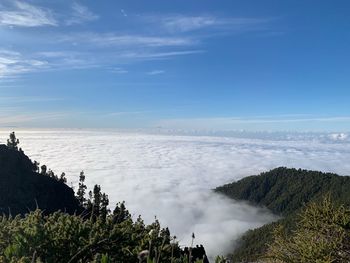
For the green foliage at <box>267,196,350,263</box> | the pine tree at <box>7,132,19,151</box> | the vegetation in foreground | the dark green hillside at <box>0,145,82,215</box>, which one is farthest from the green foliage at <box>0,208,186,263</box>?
the pine tree at <box>7,132,19,151</box>

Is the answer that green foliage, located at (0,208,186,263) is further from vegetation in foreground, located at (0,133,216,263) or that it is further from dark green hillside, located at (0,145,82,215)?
dark green hillside, located at (0,145,82,215)

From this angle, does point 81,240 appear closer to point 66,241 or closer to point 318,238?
point 66,241

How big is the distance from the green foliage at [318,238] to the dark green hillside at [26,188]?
11983cm

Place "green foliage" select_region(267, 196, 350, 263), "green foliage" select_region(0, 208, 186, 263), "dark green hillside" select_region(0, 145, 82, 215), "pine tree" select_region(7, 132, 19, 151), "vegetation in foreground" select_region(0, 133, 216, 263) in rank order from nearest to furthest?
"vegetation in foreground" select_region(0, 133, 216, 263)
"green foliage" select_region(0, 208, 186, 263)
"green foliage" select_region(267, 196, 350, 263)
"dark green hillside" select_region(0, 145, 82, 215)
"pine tree" select_region(7, 132, 19, 151)

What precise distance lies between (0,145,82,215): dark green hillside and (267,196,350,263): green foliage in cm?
11983

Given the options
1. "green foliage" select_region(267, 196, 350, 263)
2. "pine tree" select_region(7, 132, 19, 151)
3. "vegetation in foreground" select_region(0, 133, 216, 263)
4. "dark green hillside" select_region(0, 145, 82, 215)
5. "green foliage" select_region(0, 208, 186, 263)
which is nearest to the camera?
"vegetation in foreground" select_region(0, 133, 216, 263)

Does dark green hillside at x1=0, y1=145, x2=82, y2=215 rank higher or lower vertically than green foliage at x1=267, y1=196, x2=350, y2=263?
lower

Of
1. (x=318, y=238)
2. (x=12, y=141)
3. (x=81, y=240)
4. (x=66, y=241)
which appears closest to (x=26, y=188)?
(x=12, y=141)

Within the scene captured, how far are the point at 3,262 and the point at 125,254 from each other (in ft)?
20.7

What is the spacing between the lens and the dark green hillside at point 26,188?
138000 millimetres

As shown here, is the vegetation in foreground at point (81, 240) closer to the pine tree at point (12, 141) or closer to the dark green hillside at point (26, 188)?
the dark green hillside at point (26, 188)

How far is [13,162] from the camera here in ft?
502

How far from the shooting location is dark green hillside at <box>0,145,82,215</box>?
138 meters

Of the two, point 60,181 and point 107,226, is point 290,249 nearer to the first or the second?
point 107,226
